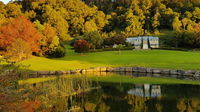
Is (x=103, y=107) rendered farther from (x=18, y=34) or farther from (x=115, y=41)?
(x=115, y=41)

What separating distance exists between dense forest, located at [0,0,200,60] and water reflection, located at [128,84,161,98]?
23385mm

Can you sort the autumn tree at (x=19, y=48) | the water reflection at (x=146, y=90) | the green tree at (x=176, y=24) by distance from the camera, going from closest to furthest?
the water reflection at (x=146, y=90) → the autumn tree at (x=19, y=48) → the green tree at (x=176, y=24)

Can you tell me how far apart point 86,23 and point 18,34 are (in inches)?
1681

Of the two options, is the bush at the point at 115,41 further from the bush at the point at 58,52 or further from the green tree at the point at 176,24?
the green tree at the point at 176,24

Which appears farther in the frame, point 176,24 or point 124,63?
point 176,24

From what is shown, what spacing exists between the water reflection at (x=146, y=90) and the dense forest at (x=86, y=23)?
23385mm

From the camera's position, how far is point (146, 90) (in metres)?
23.7

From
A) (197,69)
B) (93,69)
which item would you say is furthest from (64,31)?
(197,69)

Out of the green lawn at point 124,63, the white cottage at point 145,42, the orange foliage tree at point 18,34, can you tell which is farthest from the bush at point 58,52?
the white cottage at point 145,42

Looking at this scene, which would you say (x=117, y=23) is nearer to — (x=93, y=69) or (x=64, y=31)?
(x=64, y=31)

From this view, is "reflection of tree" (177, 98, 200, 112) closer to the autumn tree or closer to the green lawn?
the green lawn

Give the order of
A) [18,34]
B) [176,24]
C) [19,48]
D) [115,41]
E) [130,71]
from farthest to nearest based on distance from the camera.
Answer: [176,24] → [115,41] → [18,34] → [19,48] → [130,71]

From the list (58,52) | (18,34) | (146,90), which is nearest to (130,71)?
(146,90)

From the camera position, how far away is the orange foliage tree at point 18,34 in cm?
4603
